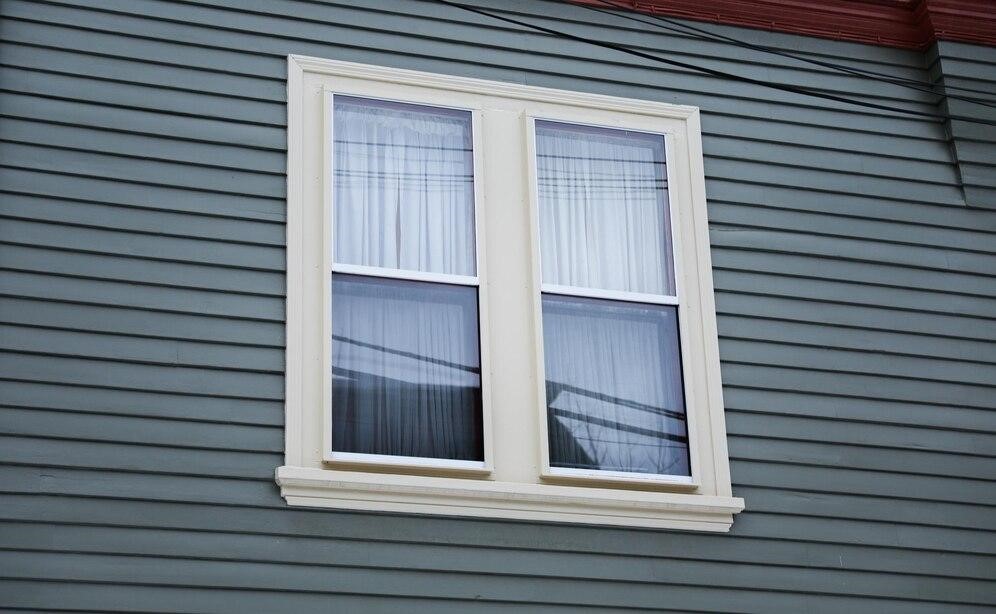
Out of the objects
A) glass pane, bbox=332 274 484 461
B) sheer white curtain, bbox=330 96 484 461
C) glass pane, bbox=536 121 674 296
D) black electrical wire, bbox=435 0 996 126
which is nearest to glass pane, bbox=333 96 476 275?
sheer white curtain, bbox=330 96 484 461

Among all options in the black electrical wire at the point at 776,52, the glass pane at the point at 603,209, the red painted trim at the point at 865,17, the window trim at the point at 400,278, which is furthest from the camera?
the red painted trim at the point at 865,17

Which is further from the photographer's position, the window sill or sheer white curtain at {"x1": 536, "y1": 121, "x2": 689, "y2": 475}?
sheer white curtain at {"x1": 536, "y1": 121, "x2": 689, "y2": 475}

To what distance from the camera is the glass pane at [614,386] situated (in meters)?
7.26

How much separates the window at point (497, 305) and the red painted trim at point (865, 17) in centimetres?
81

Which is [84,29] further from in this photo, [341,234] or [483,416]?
[483,416]

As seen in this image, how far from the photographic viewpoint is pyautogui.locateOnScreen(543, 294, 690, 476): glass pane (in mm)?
7258

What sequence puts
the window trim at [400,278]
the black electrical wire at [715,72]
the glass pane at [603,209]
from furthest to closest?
the black electrical wire at [715,72]
the glass pane at [603,209]
the window trim at [400,278]

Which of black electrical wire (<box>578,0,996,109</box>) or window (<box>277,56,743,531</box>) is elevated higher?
black electrical wire (<box>578,0,996,109</box>)

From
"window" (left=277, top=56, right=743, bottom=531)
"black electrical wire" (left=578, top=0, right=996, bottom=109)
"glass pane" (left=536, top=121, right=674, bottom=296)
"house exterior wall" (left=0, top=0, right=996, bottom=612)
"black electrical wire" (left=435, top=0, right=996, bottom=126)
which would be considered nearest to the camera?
"house exterior wall" (left=0, top=0, right=996, bottom=612)

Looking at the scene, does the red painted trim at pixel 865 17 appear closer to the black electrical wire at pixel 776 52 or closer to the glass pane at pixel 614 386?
the black electrical wire at pixel 776 52

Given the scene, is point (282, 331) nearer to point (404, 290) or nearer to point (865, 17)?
point (404, 290)

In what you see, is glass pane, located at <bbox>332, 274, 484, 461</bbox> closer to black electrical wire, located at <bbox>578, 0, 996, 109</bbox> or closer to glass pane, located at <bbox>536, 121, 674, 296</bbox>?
glass pane, located at <bbox>536, 121, 674, 296</bbox>

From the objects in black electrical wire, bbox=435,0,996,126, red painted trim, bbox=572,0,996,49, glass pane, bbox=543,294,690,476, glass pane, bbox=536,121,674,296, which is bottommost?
glass pane, bbox=543,294,690,476

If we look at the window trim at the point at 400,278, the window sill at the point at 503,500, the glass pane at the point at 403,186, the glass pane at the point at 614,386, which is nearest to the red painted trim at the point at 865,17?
the glass pane at the point at 403,186
